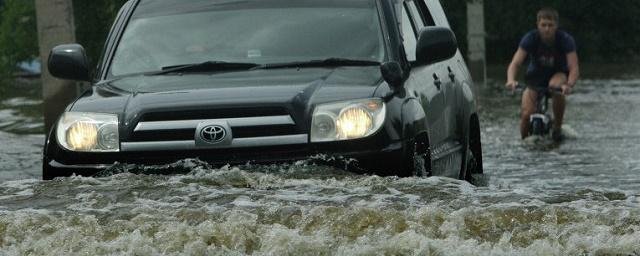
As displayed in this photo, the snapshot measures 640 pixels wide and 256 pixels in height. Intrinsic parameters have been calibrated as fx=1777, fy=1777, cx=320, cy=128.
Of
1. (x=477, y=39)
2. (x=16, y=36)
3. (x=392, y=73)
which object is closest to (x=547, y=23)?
(x=392, y=73)

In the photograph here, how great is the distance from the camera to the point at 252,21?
10.0m

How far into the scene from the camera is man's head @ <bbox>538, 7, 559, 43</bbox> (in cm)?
1819

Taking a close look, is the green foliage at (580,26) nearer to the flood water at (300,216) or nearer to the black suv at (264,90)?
the black suv at (264,90)

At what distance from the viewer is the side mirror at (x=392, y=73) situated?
9.12 m

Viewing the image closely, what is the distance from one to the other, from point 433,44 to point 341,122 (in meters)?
1.36

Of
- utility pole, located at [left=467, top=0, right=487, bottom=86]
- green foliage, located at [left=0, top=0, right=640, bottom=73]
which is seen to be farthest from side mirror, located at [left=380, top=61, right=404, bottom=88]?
green foliage, located at [left=0, top=0, right=640, bottom=73]

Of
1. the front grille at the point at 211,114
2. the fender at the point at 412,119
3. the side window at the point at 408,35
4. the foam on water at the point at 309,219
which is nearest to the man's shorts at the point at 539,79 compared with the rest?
the side window at the point at 408,35

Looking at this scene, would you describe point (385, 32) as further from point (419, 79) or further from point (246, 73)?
point (246, 73)

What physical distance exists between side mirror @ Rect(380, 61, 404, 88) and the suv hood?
0.05 metres

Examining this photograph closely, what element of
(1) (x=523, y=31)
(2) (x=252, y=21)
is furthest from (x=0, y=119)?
(1) (x=523, y=31)

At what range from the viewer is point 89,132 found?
8852mm

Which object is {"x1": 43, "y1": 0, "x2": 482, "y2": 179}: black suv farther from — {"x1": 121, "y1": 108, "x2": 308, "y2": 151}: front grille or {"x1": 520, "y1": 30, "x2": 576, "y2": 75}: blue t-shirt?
{"x1": 520, "y1": 30, "x2": 576, "y2": 75}: blue t-shirt

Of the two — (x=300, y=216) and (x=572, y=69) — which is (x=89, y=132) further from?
(x=572, y=69)

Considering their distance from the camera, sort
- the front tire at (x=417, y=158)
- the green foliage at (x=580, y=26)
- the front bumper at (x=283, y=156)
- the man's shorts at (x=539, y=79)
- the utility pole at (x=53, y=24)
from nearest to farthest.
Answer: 1. the front bumper at (x=283, y=156)
2. the front tire at (x=417, y=158)
3. the utility pole at (x=53, y=24)
4. the man's shorts at (x=539, y=79)
5. the green foliage at (x=580, y=26)
